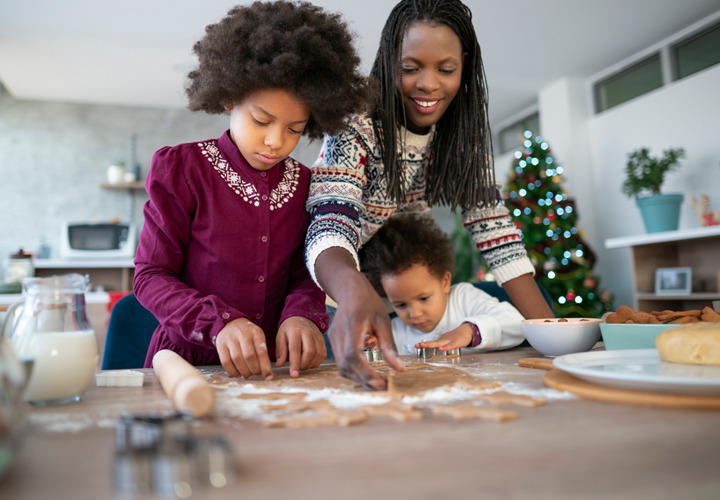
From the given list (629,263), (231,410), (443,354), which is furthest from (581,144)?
(231,410)

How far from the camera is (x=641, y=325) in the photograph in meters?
0.91

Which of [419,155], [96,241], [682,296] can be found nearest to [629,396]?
[419,155]

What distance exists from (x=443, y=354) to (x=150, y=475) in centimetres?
86

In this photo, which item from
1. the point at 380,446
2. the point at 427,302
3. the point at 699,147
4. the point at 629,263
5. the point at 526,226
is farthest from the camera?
the point at 629,263

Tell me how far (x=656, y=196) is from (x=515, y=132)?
278cm

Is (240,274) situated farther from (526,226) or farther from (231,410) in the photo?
(526,226)

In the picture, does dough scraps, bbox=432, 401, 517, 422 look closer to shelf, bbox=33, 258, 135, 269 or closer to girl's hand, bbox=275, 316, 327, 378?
girl's hand, bbox=275, 316, 327, 378

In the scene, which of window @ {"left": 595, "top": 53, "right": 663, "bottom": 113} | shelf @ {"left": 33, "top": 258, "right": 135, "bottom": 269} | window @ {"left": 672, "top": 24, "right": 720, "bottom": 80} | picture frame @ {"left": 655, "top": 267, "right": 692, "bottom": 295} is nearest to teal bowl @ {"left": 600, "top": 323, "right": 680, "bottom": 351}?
picture frame @ {"left": 655, "top": 267, "right": 692, "bottom": 295}

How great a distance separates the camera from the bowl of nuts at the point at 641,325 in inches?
35.6

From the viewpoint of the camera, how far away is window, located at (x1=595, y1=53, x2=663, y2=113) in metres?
5.02

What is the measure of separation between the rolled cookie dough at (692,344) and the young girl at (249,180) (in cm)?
55

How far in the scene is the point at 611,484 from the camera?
37 centimetres

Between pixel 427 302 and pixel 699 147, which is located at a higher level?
pixel 699 147

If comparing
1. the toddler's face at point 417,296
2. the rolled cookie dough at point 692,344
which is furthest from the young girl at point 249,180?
the toddler's face at point 417,296
